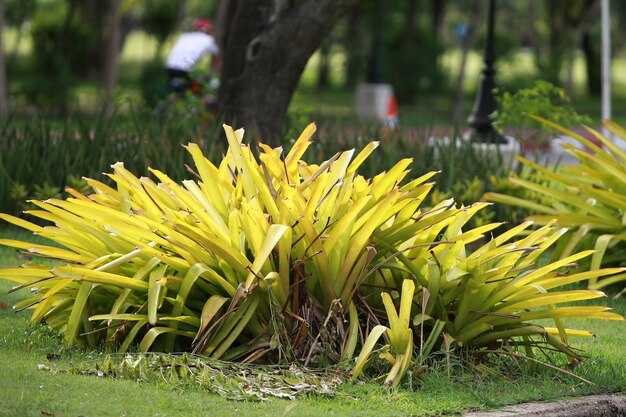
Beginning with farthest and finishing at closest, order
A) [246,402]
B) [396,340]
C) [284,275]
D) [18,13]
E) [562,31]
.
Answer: [562,31] → [18,13] → [284,275] → [396,340] → [246,402]

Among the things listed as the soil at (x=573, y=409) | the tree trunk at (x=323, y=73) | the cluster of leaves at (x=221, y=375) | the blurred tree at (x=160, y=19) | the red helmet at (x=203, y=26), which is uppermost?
the red helmet at (x=203, y=26)

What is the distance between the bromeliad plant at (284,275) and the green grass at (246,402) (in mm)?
133

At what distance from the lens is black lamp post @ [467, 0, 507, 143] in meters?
12.1

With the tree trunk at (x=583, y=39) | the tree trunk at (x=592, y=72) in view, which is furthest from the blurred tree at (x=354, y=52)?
the tree trunk at (x=592, y=72)

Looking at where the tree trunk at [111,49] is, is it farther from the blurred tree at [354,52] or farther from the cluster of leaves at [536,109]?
the cluster of leaves at [536,109]

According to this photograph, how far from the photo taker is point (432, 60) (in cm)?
3212

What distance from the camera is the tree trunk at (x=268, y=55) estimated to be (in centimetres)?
999

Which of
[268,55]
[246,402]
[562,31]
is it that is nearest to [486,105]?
[268,55]

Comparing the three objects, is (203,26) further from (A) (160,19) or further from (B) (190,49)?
(A) (160,19)

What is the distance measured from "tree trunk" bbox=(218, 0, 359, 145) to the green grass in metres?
4.68

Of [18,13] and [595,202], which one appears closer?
[595,202]

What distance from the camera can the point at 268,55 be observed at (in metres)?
10.2

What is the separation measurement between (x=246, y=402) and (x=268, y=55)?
576 cm

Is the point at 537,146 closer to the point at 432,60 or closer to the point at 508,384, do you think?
the point at 508,384
